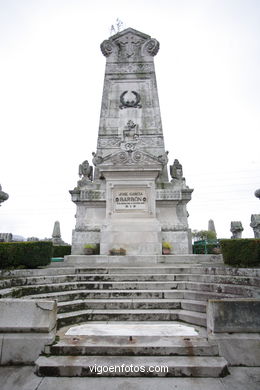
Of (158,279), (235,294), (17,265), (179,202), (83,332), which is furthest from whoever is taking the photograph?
(179,202)

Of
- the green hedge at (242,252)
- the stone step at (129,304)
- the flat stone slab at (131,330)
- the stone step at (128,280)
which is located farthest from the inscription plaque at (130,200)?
the flat stone slab at (131,330)

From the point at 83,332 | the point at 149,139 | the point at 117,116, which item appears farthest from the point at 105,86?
the point at 83,332

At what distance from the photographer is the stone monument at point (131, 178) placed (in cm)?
1004

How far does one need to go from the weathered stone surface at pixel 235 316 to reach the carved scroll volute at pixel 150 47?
50.0ft

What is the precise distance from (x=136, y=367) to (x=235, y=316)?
5.60 feet

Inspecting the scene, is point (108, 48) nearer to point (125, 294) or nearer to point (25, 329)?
point (125, 294)

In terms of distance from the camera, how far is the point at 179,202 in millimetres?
11461

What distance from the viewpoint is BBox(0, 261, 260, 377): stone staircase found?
10.6ft

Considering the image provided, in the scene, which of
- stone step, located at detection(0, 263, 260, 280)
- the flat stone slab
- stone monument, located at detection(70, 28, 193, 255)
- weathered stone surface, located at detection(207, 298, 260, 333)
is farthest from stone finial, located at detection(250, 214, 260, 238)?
weathered stone surface, located at detection(207, 298, 260, 333)

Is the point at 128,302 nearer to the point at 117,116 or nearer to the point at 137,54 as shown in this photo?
the point at 117,116

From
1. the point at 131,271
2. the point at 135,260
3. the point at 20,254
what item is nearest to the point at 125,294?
the point at 131,271

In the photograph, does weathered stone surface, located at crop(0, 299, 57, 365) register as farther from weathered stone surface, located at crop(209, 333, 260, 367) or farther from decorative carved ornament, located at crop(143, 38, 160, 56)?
decorative carved ornament, located at crop(143, 38, 160, 56)

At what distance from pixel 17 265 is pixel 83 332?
410 centimetres

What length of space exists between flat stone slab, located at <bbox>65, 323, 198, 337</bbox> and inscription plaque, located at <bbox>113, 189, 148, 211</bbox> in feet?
20.5
